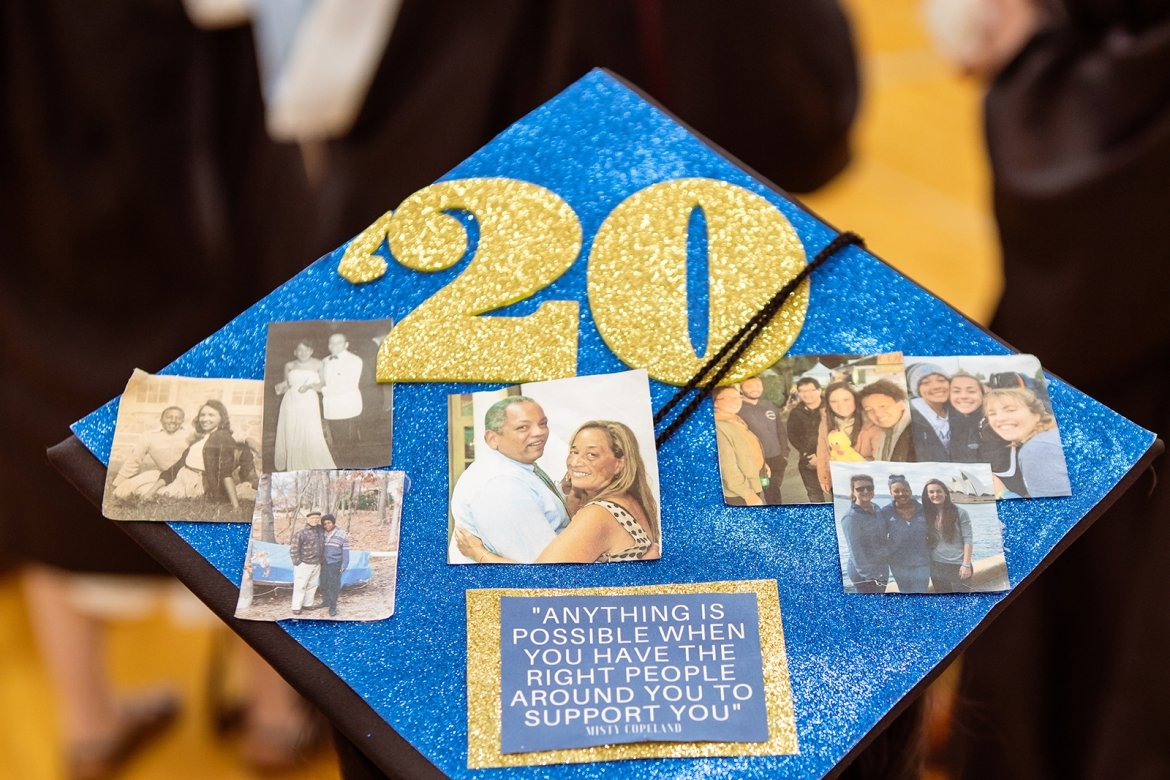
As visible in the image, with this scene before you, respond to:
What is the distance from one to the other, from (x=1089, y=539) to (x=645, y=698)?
0.73 meters

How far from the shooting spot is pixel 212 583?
0.63 m

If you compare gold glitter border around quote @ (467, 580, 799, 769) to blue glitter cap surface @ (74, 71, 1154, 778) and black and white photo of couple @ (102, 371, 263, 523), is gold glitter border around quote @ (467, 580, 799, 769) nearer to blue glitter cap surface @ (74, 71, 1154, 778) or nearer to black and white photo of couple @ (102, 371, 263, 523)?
blue glitter cap surface @ (74, 71, 1154, 778)

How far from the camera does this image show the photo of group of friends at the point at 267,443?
641mm

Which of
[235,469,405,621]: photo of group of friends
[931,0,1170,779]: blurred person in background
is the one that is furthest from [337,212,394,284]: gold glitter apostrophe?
[931,0,1170,779]: blurred person in background

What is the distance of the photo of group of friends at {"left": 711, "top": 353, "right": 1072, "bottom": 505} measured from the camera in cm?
65

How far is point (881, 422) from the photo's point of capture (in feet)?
2.19

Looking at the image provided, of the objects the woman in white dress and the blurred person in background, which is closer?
the woman in white dress

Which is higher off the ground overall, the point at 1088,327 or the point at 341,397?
the point at 1088,327

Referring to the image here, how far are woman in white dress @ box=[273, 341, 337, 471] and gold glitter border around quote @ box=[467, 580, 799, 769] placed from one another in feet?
0.38

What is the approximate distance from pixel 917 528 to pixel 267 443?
0.35m

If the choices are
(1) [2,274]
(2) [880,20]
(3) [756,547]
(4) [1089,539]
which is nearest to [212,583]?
(3) [756,547]

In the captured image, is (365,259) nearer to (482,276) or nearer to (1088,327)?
(482,276)

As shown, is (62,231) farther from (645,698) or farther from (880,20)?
(880,20)

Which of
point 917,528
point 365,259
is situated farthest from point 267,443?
point 917,528
